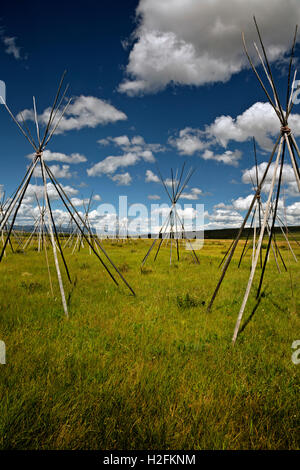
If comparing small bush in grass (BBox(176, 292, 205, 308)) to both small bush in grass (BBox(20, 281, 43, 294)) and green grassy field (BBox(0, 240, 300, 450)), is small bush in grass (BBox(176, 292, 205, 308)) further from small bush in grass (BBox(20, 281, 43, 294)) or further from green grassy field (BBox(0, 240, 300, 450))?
small bush in grass (BBox(20, 281, 43, 294))

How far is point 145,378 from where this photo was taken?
286 cm

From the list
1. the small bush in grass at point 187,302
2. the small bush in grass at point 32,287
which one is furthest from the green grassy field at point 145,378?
the small bush in grass at point 32,287

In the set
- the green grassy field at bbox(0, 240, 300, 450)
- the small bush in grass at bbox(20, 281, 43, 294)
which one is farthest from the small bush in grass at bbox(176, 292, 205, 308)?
the small bush in grass at bbox(20, 281, 43, 294)

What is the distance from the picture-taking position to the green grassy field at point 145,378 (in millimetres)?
2059

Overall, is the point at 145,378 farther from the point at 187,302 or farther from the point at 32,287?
the point at 32,287

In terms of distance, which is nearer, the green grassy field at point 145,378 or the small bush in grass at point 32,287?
the green grassy field at point 145,378

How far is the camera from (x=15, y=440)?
75.6 inches

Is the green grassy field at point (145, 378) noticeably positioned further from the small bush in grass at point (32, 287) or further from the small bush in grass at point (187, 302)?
the small bush in grass at point (32, 287)

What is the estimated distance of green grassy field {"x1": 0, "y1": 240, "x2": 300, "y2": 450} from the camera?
206cm

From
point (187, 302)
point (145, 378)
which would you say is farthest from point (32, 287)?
point (145, 378)

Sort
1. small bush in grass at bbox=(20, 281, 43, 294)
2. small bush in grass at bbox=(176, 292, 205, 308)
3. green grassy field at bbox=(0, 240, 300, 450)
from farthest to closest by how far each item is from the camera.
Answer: small bush in grass at bbox=(20, 281, 43, 294) < small bush in grass at bbox=(176, 292, 205, 308) < green grassy field at bbox=(0, 240, 300, 450)
